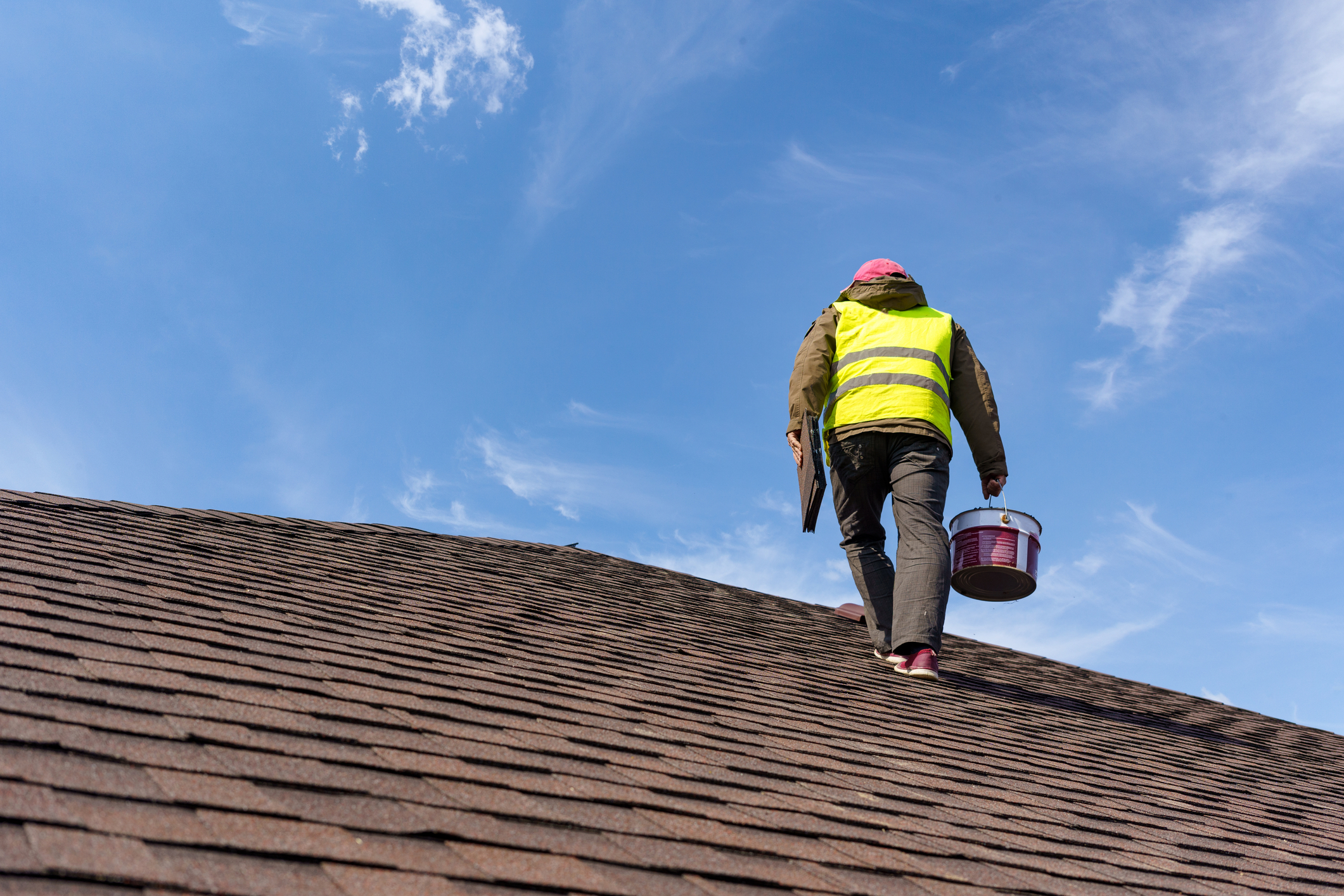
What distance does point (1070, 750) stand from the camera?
4.19 m

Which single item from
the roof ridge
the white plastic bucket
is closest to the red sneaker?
the white plastic bucket

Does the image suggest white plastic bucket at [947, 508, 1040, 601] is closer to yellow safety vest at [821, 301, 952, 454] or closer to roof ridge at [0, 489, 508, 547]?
yellow safety vest at [821, 301, 952, 454]

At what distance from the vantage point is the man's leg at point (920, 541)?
423 cm

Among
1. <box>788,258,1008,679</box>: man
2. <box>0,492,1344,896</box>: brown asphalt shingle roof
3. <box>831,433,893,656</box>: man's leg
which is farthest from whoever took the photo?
<box>831,433,893,656</box>: man's leg

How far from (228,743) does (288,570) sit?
2.52 meters

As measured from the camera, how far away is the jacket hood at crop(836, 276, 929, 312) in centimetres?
470

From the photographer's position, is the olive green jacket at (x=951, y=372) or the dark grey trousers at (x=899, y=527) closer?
the dark grey trousers at (x=899, y=527)

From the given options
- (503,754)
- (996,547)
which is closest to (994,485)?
(996,547)

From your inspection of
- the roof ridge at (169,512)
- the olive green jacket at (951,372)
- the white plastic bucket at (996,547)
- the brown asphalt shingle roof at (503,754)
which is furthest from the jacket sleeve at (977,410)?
the roof ridge at (169,512)

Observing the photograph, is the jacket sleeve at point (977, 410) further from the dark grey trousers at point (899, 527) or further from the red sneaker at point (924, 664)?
the red sneaker at point (924, 664)

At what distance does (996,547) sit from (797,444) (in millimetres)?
1122

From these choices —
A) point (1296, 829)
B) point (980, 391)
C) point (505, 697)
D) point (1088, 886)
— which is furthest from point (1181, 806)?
point (505, 697)

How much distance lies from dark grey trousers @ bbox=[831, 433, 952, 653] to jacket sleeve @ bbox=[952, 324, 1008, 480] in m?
0.24

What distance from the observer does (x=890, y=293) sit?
4.70 meters
